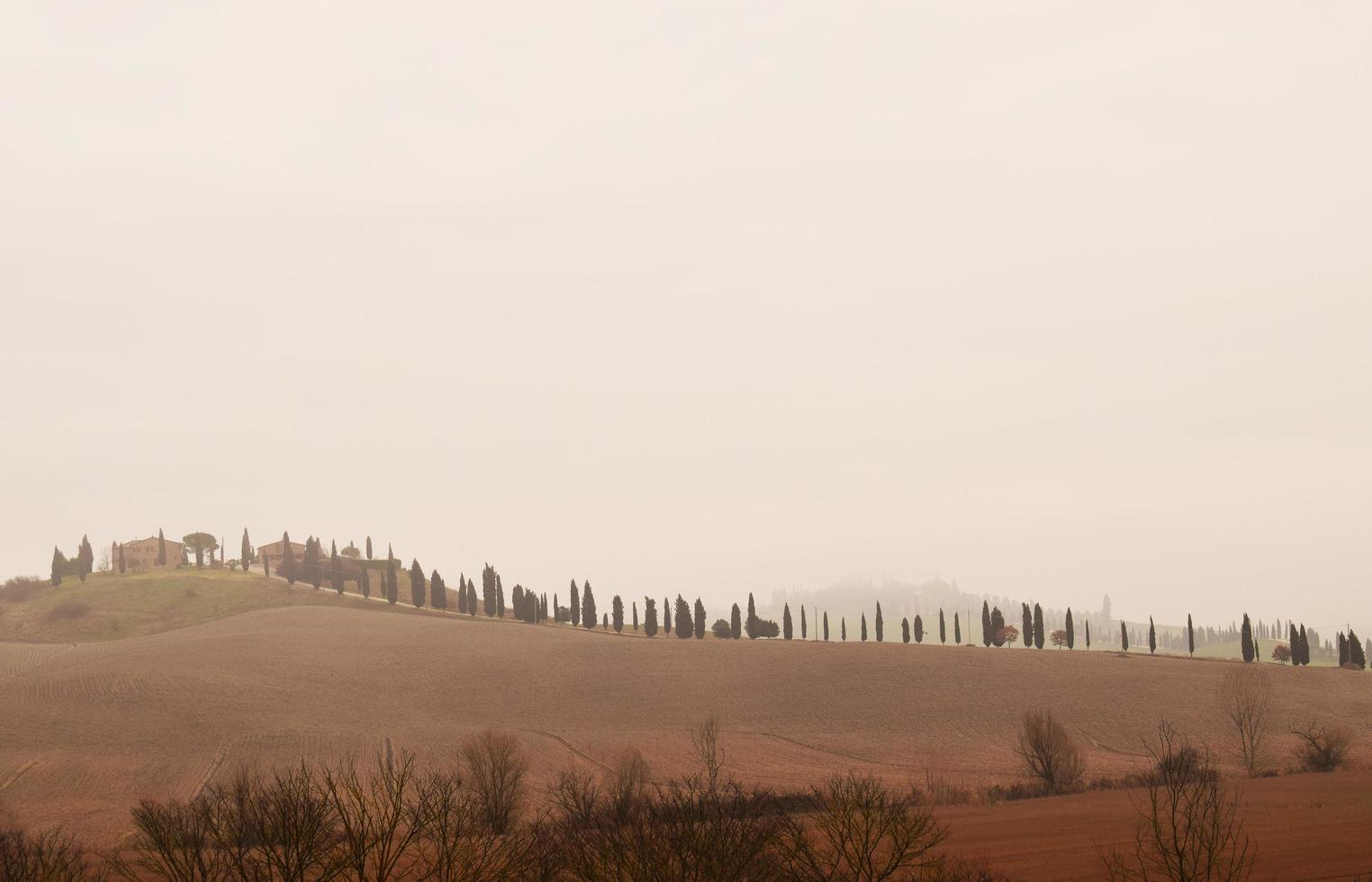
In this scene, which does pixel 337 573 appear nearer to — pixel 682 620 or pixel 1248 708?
pixel 682 620

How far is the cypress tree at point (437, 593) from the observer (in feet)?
532

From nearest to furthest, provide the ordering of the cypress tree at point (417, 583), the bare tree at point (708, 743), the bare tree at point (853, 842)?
the bare tree at point (853, 842)
the bare tree at point (708, 743)
the cypress tree at point (417, 583)

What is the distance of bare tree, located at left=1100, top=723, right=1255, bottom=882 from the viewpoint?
25391 millimetres

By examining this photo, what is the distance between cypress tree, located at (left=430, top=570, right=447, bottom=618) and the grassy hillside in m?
4.89

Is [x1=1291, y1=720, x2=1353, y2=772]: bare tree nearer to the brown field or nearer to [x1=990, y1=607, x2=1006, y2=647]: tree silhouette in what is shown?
the brown field

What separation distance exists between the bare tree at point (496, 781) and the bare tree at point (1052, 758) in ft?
97.1

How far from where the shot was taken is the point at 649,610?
134125mm

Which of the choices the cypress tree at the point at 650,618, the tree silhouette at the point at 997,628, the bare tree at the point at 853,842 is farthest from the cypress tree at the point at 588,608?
the bare tree at the point at 853,842

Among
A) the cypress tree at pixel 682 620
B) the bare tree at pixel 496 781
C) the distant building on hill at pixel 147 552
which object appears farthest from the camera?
the distant building on hill at pixel 147 552

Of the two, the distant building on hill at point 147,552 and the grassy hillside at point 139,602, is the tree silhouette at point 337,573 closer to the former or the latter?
the grassy hillside at point 139,602

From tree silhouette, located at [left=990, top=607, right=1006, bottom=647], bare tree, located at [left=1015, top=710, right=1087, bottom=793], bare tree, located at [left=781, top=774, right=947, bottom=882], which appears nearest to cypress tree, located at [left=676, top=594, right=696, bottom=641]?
tree silhouette, located at [left=990, top=607, right=1006, bottom=647]

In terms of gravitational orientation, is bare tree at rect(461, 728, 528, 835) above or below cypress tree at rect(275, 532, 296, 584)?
below

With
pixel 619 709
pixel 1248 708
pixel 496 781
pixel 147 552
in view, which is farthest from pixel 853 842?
pixel 147 552

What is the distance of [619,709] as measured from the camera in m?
91.9
